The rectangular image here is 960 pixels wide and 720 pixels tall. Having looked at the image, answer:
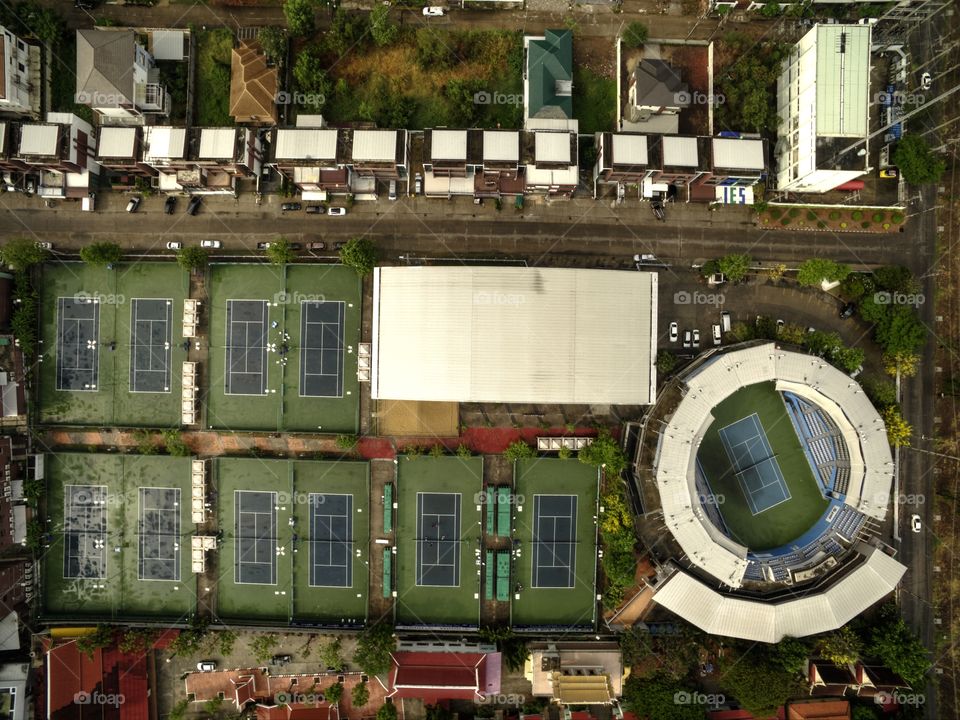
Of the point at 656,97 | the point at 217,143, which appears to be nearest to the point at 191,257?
the point at 217,143

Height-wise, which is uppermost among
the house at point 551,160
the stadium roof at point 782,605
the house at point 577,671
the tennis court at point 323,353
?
the house at point 551,160

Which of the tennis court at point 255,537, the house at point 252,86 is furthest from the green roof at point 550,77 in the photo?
the tennis court at point 255,537

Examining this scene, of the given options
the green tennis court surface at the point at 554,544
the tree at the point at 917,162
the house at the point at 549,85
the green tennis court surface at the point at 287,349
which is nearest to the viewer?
the tree at the point at 917,162

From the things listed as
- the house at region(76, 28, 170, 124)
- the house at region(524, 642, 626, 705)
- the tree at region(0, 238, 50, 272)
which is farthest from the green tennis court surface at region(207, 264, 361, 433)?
the house at region(524, 642, 626, 705)

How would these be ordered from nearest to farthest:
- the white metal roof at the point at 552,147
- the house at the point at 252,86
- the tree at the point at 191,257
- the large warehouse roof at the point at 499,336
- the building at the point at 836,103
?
the large warehouse roof at the point at 499,336 < the building at the point at 836,103 < the white metal roof at the point at 552,147 < the tree at the point at 191,257 < the house at the point at 252,86

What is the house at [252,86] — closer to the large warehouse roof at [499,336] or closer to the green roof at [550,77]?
the large warehouse roof at [499,336]

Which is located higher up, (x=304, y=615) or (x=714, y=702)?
(x=304, y=615)

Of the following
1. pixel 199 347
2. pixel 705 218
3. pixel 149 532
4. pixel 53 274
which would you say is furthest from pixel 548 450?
pixel 53 274

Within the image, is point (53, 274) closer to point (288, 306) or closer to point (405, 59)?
point (288, 306)
